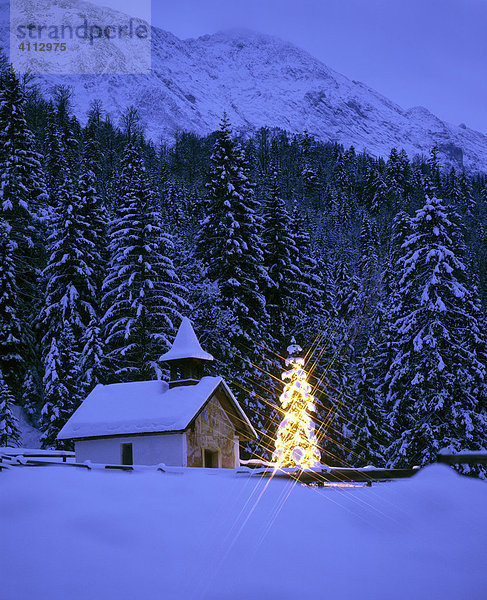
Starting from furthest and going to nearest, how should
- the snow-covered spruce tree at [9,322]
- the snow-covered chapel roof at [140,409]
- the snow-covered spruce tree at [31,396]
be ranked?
the snow-covered spruce tree at [31,396] → the snow-covered spruce tree at [9,322] → the snow-covered chapel roof at [140,409]

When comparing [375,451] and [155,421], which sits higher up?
[155,421]

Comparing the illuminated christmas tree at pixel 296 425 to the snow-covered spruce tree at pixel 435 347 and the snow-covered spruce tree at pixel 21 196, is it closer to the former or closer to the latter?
the snow-covered spruce tree at pixel 435 347

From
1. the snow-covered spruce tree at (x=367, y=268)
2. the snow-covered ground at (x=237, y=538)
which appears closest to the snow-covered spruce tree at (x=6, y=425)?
the snow-covered ground at (x=237, y=538)

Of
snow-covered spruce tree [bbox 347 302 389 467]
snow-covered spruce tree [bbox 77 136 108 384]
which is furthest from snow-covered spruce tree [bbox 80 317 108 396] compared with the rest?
snow-covered spruce tree [bbox 347 302 389 467]

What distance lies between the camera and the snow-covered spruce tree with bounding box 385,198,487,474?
24.9 meters

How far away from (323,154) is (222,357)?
375ft

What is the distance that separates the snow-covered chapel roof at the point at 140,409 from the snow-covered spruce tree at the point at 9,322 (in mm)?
10312

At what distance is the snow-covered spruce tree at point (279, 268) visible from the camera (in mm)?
38844

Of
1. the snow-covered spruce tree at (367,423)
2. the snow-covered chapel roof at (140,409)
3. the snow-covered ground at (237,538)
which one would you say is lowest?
the snow-covered spruce tree at (367,423)

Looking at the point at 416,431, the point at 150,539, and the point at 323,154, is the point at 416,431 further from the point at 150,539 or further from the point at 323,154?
the point at 323,154

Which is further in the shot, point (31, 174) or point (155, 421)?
point (31, 174)

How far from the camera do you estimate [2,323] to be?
33.4 meters

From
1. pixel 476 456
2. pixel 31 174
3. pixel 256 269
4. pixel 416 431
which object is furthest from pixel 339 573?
pixel 31 174

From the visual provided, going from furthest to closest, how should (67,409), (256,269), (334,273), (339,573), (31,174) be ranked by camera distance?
(334,273) → (31,174) → (256,269) → (67,409) → (339,573)
